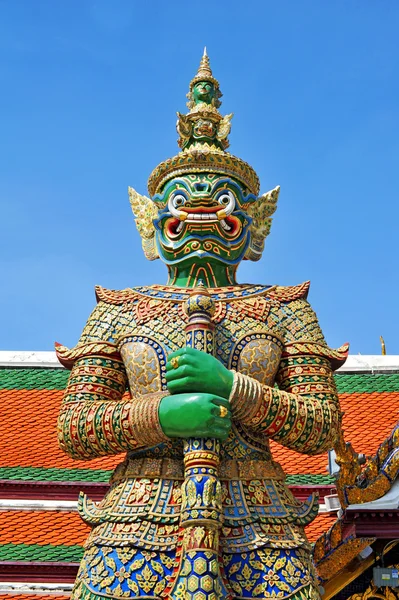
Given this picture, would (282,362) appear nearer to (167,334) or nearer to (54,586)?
(167,334)

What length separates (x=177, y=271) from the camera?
591 cm

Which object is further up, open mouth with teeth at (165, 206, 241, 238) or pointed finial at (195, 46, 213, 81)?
pointed finial at (195, 46, 213, 81)

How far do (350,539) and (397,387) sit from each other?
3233 millimetres

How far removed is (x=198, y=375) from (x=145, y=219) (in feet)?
4.96

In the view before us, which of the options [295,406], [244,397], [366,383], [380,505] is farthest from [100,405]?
[366,383]

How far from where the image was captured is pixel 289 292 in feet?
19.0

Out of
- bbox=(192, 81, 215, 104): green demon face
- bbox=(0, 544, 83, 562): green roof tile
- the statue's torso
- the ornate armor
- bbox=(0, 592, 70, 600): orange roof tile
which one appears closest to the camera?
the ornate armor

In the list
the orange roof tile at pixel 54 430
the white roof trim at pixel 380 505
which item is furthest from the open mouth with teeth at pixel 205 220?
the orange roof tile at pixel 54 430

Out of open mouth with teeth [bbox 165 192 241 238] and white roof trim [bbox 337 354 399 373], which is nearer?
open mouth with teeth [bbox 165 192 241 238]

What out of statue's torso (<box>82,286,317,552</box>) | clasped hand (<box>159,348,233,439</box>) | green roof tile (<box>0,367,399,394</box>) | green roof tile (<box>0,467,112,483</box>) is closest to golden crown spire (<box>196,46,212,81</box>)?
statue's torso (<box>82,286,317,552</box>)

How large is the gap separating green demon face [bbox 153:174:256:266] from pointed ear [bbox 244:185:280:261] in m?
0.16

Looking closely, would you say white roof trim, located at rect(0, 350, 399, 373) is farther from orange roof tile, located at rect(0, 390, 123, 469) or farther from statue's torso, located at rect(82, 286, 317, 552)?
statue's torso, located at rect(82, 286, 317, 552)

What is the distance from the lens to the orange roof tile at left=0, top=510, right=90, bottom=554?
748 centimetres

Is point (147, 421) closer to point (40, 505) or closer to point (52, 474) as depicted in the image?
point (40, 505)
